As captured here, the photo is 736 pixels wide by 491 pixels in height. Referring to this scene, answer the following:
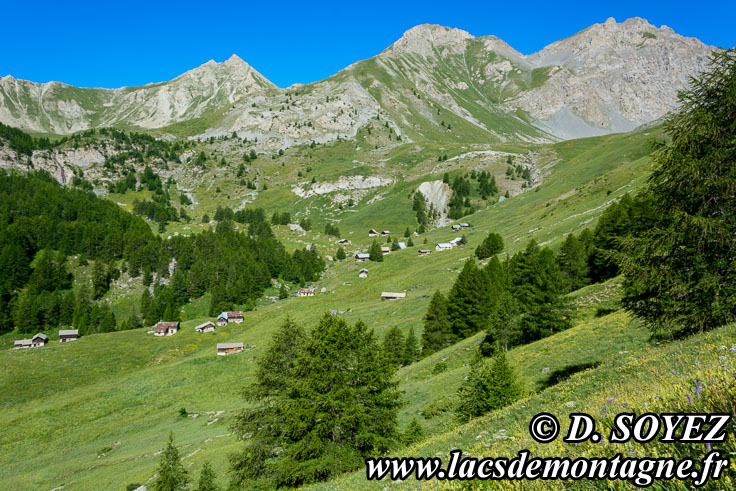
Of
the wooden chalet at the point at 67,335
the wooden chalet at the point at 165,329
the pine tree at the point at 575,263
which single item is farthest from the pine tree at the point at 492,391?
the wooden chalet at the point at 67,335

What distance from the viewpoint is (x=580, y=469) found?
5520 millimetres

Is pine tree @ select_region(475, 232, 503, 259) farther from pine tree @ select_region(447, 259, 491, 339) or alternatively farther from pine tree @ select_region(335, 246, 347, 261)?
pine tree @ select_region(335, 246, 347, 261)

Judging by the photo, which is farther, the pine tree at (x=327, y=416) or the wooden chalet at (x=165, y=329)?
the wooden chalet at (x=165, y=329)

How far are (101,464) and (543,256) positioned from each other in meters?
58.2

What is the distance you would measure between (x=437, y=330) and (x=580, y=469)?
4832cm

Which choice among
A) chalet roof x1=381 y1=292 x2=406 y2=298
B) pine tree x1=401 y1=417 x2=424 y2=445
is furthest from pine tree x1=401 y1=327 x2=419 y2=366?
chalet roof x1=381 y1=292 x2=406 y2=298

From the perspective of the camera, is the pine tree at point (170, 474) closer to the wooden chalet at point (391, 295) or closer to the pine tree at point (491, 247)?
the wooden chalet at point (391, 295)

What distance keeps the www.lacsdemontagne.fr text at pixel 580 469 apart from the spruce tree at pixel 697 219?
12229mm

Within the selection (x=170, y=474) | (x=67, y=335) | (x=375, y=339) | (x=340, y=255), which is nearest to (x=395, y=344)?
(x=375, y=339)

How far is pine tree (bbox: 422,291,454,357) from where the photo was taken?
51806 millimetres

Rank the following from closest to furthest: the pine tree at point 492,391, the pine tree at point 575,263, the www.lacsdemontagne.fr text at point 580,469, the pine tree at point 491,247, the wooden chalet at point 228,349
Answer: the www.lacsdemontagne.fr text at point 580,469, the pine tree at point 492,391, the pine tree at point 575,263, the wooden chalet at point 228,349, the pine tree at point 491,247

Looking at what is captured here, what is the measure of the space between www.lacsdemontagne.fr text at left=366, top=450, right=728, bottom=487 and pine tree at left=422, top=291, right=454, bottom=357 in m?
44.0

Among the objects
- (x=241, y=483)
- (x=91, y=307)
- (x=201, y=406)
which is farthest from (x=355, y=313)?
(x=91, y=307)

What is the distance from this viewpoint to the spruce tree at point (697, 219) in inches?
525
